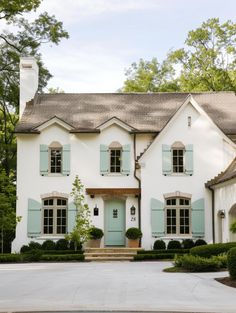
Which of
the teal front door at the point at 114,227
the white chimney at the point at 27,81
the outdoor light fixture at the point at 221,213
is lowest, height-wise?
the teal front door at the point at 114,227

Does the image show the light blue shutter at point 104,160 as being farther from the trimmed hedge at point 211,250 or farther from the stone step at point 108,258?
the trimmed hedge at point 211,250

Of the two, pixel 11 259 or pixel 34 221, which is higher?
pixel 34 221

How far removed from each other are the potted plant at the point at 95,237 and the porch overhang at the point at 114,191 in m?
1.70

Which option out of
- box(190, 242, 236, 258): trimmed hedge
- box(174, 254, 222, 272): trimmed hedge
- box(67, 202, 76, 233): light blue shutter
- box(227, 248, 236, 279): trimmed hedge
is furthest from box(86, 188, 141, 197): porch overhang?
box(227, 248, 236, 279): trimmed hedge

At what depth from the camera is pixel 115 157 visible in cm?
2770

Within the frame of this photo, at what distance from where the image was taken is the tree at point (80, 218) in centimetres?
2591

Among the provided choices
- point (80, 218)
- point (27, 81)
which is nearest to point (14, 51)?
point (27, 81)

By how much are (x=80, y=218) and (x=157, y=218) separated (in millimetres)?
3627

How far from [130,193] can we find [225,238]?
5.00 meters

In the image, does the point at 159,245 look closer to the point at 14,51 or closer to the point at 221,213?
the point at 221,213

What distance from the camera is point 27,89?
29.9 m

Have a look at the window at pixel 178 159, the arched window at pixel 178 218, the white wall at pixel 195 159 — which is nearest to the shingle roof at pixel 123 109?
the white wall at pixel 195 159

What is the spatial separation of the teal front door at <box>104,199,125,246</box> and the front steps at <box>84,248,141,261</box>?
1.72 m

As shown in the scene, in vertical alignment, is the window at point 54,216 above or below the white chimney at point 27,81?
below
